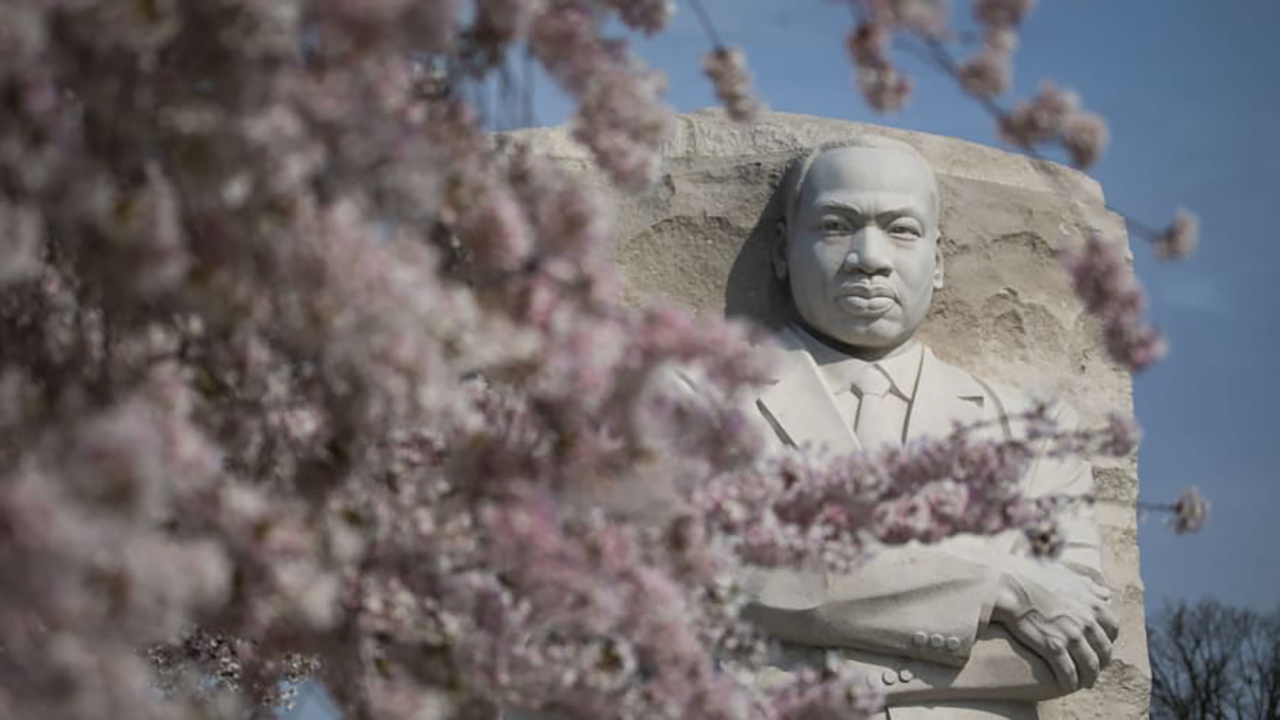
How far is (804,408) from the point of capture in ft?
15.3

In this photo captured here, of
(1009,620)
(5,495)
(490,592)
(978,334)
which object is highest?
(978,334)

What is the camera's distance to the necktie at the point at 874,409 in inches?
185

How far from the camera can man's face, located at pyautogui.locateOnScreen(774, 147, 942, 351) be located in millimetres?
4703

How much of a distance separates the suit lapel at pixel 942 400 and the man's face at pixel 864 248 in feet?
0.48

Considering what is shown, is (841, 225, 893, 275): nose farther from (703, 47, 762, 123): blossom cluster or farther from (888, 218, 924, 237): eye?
(703, 47, 762, 123): blossom cluster

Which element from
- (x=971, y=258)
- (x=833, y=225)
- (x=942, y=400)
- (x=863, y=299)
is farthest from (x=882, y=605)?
(x=971, y=258)

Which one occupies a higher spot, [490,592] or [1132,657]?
[1132,657]

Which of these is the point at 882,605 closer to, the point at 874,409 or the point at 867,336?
the point at 874,409

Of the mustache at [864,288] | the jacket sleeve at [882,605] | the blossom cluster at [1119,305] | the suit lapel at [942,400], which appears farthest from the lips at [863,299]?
the blossom cluster at [1119,305]

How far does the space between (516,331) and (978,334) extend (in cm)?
310

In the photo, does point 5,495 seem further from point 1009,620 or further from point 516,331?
point 1009,620

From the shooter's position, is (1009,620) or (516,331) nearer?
(516,331)

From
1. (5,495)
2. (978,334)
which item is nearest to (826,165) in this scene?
(978,334)

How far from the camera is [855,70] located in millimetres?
3035
